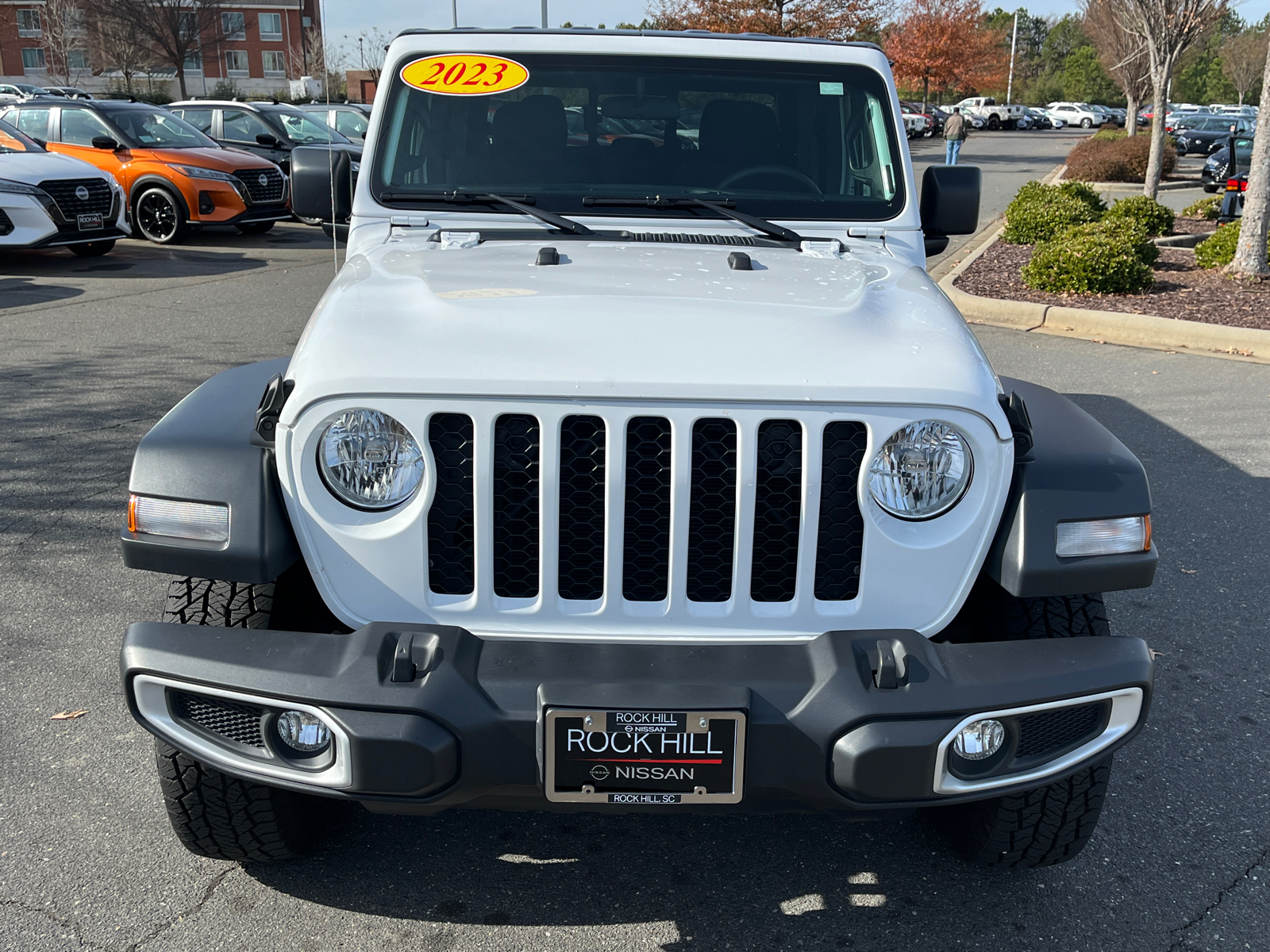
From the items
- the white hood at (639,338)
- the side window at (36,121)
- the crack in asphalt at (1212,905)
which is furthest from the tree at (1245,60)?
the white hood at (639,338)

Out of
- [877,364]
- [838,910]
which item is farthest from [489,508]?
[838,910]

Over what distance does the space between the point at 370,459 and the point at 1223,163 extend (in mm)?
23333

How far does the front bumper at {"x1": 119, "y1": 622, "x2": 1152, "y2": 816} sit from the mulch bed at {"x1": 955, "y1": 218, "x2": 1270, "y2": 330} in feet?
26.2

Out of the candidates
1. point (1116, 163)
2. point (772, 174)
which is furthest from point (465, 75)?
point (1116, 163)

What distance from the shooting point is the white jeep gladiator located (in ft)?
6.73

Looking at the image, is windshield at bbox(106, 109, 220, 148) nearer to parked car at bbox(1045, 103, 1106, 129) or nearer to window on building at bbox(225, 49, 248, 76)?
parked car at bbox(1045, 103, 1106, 129)

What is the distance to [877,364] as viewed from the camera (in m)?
2.21

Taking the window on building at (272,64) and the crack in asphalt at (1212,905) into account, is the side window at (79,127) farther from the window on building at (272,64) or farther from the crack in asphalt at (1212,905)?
the window on building at (272,64)

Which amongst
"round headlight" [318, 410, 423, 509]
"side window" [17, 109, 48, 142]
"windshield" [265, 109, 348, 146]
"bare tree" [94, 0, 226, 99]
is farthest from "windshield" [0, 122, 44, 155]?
"bare tree" [94, 0, 226, 99]

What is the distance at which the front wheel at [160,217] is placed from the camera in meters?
13.7

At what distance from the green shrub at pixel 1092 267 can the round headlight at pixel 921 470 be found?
8.83 m

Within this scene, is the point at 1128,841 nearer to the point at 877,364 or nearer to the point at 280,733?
the point at 877,364

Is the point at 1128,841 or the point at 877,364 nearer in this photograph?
the point at 877,364

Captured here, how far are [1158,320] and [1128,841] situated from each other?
697 cm
